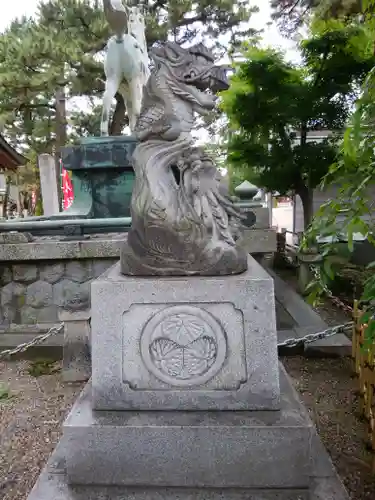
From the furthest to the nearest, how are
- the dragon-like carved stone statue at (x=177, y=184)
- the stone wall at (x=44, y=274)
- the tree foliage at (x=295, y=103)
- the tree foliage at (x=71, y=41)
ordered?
the tree foliage at (x=71, y=41)
the tree foliage at (x=295, y=103)
the stone wall at (x=44, y=274)
the dragon-like carved stone statue at (x=177, y=184)

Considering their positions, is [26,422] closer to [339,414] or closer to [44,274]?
[44,274]

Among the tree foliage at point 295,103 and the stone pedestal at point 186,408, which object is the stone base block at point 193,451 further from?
the tree foliage at point 295,103

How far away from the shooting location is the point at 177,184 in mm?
2383

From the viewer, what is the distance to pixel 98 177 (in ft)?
20.7

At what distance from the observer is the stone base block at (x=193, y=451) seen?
1983 mm

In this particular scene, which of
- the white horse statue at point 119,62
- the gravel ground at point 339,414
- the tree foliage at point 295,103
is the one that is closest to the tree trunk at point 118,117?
the tree foliage at point 295,103

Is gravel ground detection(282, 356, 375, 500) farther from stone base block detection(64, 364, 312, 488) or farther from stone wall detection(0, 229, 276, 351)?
stone wall detection(0, 229, 276, 351)

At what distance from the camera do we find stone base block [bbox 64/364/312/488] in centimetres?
198

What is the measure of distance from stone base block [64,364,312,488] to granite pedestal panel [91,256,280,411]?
0.37ft

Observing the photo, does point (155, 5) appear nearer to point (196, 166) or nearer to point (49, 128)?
point (49, 128)

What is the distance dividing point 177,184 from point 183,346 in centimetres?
85

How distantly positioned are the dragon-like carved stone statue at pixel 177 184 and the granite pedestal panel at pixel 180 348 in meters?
0.14

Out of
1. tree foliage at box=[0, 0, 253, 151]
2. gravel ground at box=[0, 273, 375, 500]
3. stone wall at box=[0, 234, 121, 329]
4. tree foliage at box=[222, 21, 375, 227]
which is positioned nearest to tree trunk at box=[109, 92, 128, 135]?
tree foliage at box=[0, 0, 253, 151]

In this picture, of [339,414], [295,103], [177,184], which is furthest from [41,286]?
[295,103]
